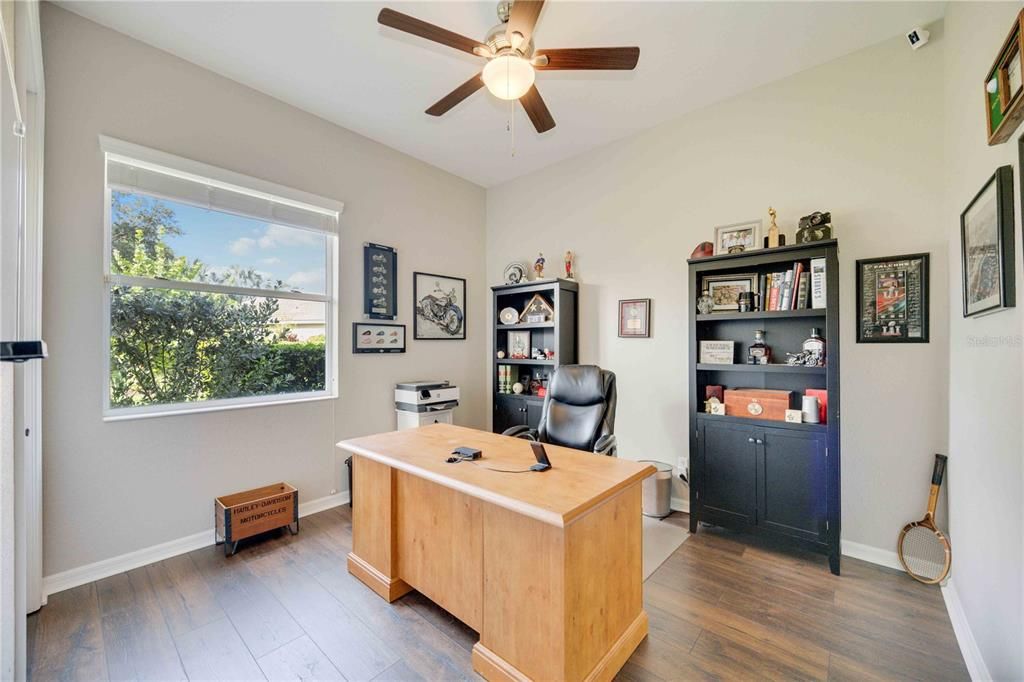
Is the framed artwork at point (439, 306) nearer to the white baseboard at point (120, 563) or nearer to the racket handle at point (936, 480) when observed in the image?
the white baseboard at point (120, 563)

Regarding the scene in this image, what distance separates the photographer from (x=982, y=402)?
1.63m

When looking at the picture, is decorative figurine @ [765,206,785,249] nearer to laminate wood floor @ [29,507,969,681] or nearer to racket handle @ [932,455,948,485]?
racket handle @ [932,455,948,485]

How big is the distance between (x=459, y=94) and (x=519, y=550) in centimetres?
218

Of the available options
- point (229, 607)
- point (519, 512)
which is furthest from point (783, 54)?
point (229, 607)

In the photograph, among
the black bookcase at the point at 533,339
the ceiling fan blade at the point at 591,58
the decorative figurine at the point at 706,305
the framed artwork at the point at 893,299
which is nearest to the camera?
the ceiling fan blade at the point at 591,58

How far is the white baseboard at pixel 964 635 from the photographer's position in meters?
1.54

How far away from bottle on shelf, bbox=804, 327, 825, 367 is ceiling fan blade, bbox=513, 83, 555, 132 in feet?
6.59

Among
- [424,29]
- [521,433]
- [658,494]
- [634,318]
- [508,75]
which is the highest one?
[424,29]

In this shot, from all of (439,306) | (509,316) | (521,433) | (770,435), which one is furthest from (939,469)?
(439,306)

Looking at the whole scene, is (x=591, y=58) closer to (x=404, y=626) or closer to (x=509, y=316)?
(x=509, y=316)

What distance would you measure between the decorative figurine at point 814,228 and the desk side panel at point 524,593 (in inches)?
89.9

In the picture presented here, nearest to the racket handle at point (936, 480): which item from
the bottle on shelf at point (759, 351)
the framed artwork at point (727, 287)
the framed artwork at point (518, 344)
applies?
the bottle on shelf at point (759, 351)

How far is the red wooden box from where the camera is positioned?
8.37ft

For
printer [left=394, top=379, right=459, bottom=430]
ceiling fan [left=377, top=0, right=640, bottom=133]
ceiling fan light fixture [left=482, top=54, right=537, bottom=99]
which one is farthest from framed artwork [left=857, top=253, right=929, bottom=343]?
printer [left=394, top=379, right=459, bottom=430]
